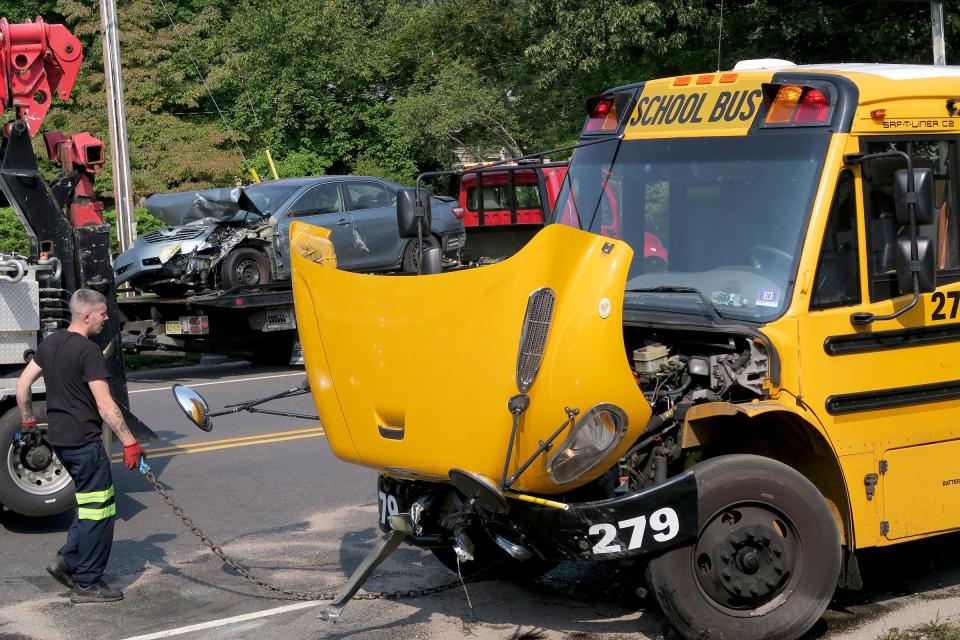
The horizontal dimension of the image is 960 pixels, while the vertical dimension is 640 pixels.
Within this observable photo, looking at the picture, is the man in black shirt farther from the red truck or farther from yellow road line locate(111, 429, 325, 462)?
the red truck

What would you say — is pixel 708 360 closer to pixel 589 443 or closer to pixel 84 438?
pixel 589 443

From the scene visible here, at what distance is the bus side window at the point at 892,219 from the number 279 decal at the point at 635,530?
1.50 metres

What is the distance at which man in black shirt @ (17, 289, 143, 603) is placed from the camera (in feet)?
21.6

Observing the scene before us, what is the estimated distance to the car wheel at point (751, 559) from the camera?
5.02 metres

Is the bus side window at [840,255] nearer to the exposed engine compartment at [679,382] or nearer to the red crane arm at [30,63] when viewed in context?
the exposed engine compartment at [679,382]

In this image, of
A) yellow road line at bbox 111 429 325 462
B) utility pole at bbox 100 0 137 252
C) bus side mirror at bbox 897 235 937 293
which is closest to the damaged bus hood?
bus side mirror at bbox 897 235 937 293

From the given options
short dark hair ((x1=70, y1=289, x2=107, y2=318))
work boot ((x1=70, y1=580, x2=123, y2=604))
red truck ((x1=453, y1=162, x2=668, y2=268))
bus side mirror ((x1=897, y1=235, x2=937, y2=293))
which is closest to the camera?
bus side mirror ((x1=897, y1=235, x2=937, y2=293))

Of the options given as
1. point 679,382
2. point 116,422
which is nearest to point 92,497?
point 116,422

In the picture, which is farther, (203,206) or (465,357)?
(203,206)

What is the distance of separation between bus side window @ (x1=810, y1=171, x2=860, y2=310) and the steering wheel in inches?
5.8

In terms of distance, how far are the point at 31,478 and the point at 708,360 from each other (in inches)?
199

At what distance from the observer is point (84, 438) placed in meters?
6.67

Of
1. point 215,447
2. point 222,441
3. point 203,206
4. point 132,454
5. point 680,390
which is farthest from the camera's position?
point 203,206

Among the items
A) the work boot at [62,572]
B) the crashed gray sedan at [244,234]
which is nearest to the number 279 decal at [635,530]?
the work boot at [62,572]
